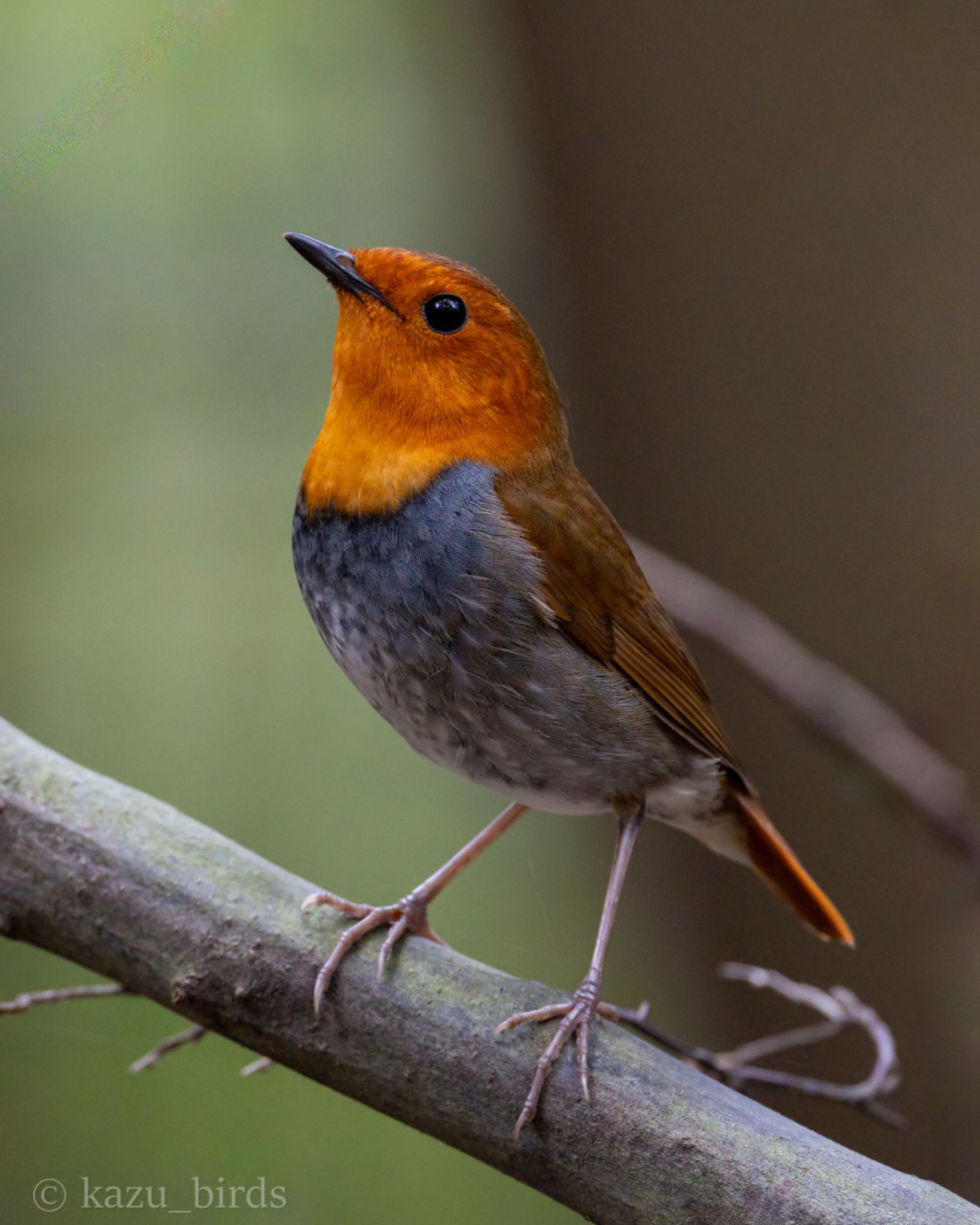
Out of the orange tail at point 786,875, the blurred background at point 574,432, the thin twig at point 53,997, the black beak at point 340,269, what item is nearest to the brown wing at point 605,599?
the orange tail at point 786,875

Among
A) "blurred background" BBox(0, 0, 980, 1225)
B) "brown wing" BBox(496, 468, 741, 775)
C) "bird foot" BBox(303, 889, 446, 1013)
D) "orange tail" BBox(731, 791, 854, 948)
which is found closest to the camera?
"bird foot" BBox(303, 889, 446, 1013)

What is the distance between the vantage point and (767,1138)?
1616mm

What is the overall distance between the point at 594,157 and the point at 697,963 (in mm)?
2309

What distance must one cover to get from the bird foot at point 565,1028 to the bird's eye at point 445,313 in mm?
1070

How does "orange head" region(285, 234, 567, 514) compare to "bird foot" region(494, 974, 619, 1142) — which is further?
"orange head" region(285, 234, 567, 514)

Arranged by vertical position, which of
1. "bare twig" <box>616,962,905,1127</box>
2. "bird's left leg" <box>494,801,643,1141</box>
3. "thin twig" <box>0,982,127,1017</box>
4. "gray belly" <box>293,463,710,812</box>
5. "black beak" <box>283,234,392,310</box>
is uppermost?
"black beak" <box>283,234,392,310</box>

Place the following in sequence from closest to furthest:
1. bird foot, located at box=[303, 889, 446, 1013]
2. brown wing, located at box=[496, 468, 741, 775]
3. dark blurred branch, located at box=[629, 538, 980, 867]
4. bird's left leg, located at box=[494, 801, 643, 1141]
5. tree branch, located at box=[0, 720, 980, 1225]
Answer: tree branch, located at box=[0, 720, 980, 1225]
bird's left leg, located at box=[494, 801, 643, 1141]
bird foot, located at box=[303, 889, 446, 1013]
brown wing, located at box=[496, 468, 741, 775]
dark blurred branch, located at box=[629, 538, 980, 867]

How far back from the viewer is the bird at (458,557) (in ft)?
6.43

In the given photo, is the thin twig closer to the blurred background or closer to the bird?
the bird

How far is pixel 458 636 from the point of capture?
6.46 ft

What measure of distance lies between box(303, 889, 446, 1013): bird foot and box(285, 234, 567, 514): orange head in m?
0.63

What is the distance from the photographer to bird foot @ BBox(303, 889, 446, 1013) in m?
1.81

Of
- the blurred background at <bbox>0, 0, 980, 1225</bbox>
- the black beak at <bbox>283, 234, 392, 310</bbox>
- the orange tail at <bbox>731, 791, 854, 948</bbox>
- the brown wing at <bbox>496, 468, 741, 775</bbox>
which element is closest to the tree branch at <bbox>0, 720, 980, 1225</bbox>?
the brown wing at <bbox>496, 468, 741, 775</bbox>

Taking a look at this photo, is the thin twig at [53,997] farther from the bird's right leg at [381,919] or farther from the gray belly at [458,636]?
the gray belly at [458,636]
